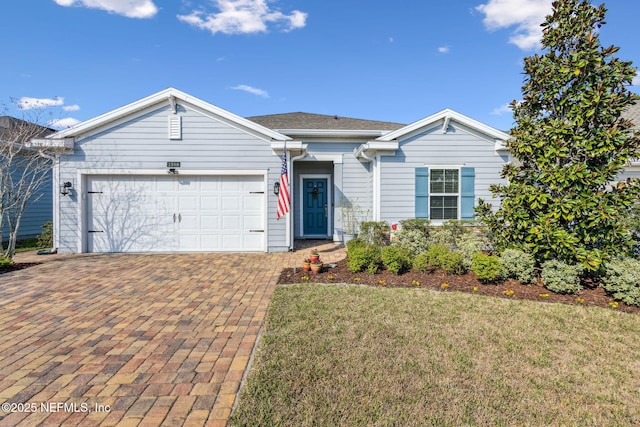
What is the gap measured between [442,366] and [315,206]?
9049mm

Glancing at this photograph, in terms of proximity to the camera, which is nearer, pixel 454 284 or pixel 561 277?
pixel 561 277

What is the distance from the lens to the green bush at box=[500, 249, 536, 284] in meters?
5.54

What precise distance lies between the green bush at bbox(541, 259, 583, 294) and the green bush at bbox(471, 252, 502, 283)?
0.71m

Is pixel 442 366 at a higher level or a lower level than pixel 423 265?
lower

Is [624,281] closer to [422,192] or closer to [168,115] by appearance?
[422,192]

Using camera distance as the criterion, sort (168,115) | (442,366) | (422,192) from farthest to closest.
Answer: (422,192)
(168,115)
(442,366)

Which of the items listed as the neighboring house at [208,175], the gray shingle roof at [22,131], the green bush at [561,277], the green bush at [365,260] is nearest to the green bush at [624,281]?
the green bush at [561,277]

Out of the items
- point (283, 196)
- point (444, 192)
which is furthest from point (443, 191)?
point (283, 196)

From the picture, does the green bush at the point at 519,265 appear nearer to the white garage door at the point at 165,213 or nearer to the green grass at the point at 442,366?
the green grass at the point at 442,366

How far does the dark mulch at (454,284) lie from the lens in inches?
192

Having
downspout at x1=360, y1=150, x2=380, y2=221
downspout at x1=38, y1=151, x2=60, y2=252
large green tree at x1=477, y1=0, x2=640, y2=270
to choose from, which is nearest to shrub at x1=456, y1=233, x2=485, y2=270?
large green tree at x1=477, y1=0, x2=640, y2=270

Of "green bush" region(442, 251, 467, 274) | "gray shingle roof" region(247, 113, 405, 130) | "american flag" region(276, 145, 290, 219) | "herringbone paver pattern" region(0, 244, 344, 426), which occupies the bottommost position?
"herringbone paver pattern" region(0, 244, 344, 426)

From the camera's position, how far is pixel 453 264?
607 centimetres

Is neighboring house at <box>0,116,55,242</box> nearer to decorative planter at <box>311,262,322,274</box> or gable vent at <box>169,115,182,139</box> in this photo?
gable vent at <box>169,115,182,139</box>
